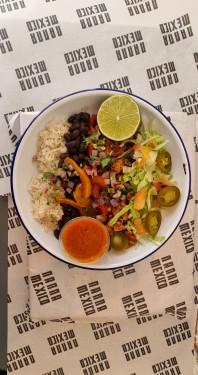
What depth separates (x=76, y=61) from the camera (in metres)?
1.91

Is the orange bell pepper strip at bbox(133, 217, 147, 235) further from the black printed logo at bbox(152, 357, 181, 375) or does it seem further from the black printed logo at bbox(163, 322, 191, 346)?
the black printed logo at bbox(152, 357, 181, 375)

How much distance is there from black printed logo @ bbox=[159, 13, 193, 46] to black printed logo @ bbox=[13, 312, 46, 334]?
1369 millimetres

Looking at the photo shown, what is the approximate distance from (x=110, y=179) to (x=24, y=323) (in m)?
0.81

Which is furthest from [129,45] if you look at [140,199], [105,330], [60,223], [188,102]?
[105,330]

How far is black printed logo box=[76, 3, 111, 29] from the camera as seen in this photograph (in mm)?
1903

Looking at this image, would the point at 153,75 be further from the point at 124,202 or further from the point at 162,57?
the point at 124,202

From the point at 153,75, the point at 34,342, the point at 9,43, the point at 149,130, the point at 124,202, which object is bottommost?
the point at 34,342

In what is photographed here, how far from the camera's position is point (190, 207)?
73.5 inches

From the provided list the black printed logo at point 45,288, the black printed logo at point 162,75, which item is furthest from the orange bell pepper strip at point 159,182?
the black printed logo at point 45,288

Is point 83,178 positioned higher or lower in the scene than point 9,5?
lower

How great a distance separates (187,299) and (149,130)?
2.49 feet

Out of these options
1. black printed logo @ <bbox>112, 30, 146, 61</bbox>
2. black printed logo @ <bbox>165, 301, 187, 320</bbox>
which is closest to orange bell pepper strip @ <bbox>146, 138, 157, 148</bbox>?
black printed logo @ <bbox>112, 30, 146, 61</bbox>

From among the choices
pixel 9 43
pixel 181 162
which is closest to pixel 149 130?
pixel 181 162

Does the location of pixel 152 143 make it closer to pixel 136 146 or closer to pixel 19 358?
pixel 136 146
